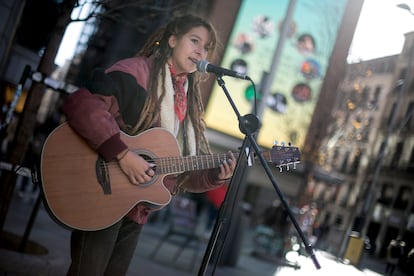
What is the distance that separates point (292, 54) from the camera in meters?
4.20

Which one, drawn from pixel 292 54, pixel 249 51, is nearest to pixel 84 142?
pixel 249 51

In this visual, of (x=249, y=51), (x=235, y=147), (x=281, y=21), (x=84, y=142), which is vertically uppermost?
(x=281, y=21)

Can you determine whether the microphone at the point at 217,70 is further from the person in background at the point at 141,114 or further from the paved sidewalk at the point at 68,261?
the paved sidewalk at the point at 68,261

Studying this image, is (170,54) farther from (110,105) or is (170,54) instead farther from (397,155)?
(397,155)

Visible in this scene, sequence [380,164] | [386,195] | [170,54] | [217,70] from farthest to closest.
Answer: [380,164] < [386,195] < [170,54] < [217,70]

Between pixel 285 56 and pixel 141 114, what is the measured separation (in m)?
1.73

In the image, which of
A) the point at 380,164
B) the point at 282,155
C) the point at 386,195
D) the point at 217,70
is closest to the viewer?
the point at 217,70

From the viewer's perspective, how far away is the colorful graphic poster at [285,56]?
3785 millimetres

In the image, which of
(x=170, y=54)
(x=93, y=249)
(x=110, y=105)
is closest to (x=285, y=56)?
(x=170, y=54)

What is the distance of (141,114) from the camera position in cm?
284

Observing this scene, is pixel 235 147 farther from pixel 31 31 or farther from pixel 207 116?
pixel 31 31

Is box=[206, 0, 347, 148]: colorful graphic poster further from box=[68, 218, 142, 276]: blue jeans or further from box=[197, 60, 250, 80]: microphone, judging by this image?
box=[68, 218, 142, 276]: blue jeans

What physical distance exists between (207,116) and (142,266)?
1.31 meters

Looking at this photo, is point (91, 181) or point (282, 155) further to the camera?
point (282, 155)
